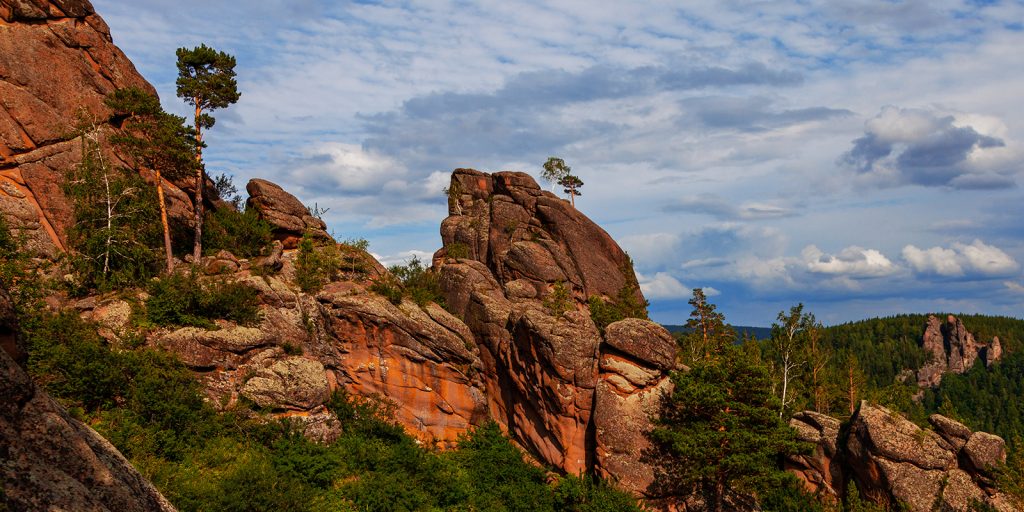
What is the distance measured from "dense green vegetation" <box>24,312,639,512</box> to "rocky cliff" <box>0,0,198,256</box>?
1127cm

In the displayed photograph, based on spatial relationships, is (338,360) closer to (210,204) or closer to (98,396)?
(98,396)

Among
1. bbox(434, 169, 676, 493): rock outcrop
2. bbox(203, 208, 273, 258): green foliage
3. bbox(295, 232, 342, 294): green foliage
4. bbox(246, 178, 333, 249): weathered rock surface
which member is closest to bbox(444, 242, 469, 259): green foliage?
bbox(434, 169, 676, 493): rock outcrop

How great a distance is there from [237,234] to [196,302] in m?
11.0

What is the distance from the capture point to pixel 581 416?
44.3m

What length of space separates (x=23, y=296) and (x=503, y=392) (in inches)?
1280

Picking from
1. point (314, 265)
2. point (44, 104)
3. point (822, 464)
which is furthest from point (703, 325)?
point (44, 104)

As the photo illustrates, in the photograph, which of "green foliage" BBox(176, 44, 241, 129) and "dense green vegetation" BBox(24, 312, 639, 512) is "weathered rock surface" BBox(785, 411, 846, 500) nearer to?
"dense green vegetation" BBox(24, 312, 639, 512)

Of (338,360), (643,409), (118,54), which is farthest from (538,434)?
(118,54)

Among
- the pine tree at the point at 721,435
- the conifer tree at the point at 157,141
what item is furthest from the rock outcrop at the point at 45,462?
the conifer tree at the point at 157,141

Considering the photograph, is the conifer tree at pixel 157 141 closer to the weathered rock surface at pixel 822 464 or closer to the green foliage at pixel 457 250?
the green foliage at pixel 457 250

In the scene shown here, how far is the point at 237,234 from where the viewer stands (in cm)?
4738

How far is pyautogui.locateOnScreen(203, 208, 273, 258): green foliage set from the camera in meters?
47.0

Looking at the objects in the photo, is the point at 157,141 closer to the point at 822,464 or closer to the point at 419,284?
the point at 419,284

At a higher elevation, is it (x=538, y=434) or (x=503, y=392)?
(x=503, y=392)
